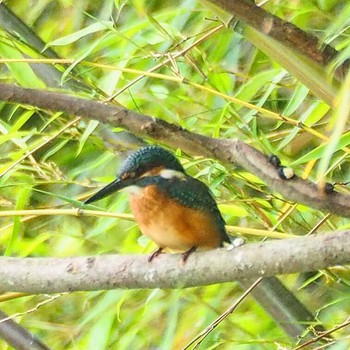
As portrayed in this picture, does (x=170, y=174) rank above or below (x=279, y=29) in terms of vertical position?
below

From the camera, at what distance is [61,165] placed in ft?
5.50

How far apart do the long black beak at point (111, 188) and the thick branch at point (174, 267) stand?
0.11 m

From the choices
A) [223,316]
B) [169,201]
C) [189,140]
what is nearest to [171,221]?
[169,201]

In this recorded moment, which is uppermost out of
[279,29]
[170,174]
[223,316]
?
[279,29]

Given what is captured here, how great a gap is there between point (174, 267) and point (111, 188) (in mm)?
180

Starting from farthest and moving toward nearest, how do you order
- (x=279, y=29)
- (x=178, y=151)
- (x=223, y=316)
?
(x=178, y=151) → (x=223, y=316) → (x=279, y=29)

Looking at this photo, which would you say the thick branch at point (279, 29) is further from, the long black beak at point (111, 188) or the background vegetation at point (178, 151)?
the long black beak at point (111, 188)

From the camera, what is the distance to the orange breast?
997mm

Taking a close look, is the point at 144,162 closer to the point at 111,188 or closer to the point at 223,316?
the point at 111,188

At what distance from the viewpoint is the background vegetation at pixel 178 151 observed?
40.4 inches

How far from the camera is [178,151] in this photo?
106 centimetres

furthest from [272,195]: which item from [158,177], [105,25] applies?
[105,25]

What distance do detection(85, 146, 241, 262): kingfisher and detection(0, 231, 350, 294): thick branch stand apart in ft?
0.45

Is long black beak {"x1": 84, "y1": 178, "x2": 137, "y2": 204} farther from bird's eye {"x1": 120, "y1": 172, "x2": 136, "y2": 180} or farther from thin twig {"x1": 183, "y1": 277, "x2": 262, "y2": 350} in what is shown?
thin twig {"x1": 183, "y1": 277, "x2": 262, "y2": 350}
